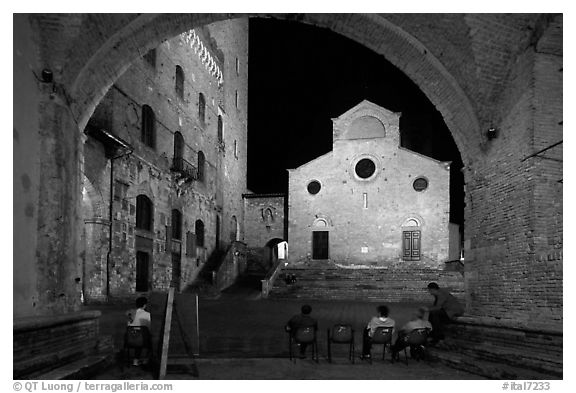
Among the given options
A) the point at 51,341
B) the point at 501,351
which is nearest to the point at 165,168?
→ the point at 51,341

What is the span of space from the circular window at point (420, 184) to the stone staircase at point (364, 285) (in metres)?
6.60

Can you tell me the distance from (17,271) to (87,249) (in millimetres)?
10618

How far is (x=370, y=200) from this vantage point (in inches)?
1210

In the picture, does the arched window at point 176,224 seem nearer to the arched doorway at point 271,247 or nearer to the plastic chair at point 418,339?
the arched doorway at point 271,247

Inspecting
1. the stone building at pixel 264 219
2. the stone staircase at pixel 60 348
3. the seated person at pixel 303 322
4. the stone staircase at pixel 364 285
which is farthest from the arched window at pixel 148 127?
the seated person at pixel 303 322

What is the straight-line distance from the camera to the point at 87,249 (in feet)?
56.7

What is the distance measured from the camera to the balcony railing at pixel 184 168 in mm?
23677

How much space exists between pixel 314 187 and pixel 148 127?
12472mm

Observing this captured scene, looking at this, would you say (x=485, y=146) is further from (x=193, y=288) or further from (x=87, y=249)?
(x=193, y=288)

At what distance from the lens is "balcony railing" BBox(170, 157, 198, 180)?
2368 cm

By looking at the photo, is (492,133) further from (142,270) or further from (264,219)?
(264,219)

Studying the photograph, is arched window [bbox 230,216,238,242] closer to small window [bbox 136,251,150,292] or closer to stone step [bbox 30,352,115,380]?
small window [bbox 136,251,150,292]

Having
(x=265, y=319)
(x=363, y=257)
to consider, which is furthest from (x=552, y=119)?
(x=363, y=257)

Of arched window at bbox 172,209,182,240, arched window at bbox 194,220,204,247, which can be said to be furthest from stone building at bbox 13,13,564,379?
arched window at bbox 194,220,204,247
